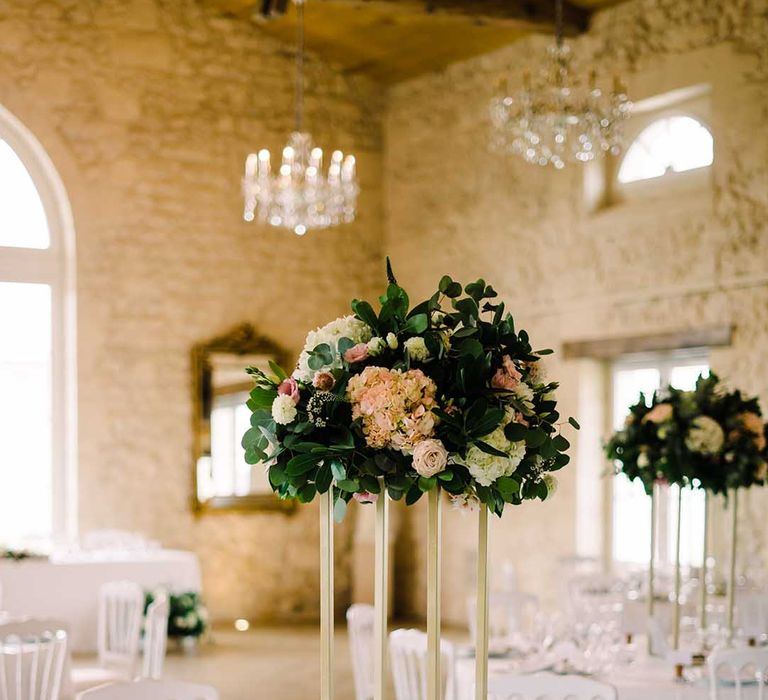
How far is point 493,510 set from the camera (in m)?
2.64

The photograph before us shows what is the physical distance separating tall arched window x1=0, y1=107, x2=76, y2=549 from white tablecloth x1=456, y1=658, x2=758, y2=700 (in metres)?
5.50

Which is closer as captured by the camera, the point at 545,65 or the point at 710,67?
the point at 710,67

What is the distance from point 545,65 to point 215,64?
9.42 feet

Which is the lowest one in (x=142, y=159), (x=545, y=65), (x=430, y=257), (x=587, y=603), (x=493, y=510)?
(x=587, y=603)

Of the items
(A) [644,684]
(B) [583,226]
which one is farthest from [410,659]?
(B) [583,226]

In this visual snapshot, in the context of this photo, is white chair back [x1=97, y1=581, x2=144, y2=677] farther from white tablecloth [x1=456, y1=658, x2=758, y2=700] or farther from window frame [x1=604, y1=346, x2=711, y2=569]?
window frame [x1=604, y1=346, x2=711, y2=569]

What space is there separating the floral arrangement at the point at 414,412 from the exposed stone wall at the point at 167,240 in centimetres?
711

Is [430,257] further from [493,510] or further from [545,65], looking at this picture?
[493,510]

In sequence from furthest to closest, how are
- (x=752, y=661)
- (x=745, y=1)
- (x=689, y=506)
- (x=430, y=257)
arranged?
(x=430, y=257) < (x=689, y=506) < (x=745, y=1) < (x=752, y=661)

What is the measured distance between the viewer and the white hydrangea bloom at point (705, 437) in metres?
4.95

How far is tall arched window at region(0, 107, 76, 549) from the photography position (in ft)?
30.7

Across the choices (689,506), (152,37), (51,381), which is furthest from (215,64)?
(689,506)

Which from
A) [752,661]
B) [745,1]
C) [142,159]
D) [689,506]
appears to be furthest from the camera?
[142,159]

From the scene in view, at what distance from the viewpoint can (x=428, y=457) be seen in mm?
2496
